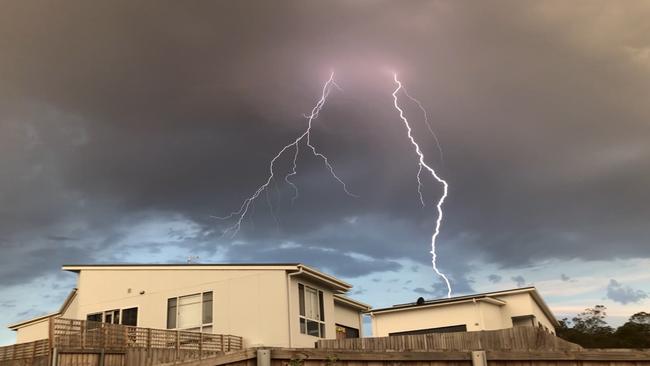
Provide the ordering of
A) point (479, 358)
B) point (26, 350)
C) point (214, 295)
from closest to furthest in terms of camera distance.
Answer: point (479, 358), point (26, 350), point (214, 295)

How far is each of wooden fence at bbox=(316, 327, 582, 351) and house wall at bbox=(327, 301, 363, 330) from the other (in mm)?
14885

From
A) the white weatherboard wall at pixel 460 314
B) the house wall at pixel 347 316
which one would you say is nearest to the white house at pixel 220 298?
the house wall at pixel 347 316

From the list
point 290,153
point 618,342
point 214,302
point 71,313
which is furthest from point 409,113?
point 618,342

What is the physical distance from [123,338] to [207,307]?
17.8 feet

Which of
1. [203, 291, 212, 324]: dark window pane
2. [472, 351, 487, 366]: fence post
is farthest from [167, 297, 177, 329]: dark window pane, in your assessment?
[472, 351, 487, 366]: fence post

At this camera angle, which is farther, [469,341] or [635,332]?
[635,332]

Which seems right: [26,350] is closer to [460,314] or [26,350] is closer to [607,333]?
[460,314]

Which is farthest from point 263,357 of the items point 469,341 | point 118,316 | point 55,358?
point 118,316

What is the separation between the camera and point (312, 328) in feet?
73.4

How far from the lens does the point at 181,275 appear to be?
22.5 metres

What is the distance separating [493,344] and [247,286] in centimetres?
1185

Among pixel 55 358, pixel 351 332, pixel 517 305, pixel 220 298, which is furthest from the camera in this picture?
pixel 351 332

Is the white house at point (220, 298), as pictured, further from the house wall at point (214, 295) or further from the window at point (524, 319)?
the window at point (524, 319)

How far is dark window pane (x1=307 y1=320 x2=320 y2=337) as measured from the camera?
22.1 meters
